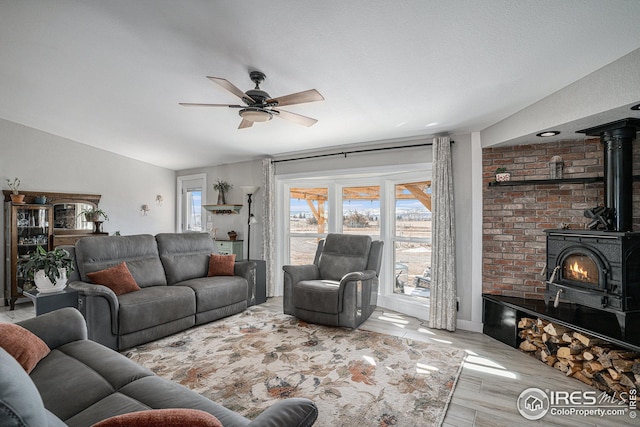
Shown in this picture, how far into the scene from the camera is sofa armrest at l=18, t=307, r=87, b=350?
1.87 m

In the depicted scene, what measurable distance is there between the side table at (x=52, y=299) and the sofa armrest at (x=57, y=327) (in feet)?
2.80

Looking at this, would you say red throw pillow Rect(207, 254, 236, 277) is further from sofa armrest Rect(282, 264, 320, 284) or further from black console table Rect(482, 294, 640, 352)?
black console table Rect(482, 294, 640, 352)

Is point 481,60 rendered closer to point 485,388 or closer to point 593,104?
point 593,104

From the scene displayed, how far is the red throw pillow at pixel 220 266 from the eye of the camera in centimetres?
426

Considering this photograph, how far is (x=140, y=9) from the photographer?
2100 mm

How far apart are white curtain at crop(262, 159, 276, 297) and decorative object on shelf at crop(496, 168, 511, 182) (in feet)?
10.8

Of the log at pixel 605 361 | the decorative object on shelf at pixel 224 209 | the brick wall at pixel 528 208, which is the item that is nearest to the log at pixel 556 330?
the log at pixel 605 361

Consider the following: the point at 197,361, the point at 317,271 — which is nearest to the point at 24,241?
the point at 197,361

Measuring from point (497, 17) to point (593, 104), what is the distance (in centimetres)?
121

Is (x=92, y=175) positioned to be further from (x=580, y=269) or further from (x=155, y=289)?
(x=580, y=269)

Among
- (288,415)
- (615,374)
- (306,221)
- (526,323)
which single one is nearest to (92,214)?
(306,221)

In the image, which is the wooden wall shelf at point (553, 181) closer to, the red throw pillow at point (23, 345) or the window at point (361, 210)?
the window at point (361, 210)

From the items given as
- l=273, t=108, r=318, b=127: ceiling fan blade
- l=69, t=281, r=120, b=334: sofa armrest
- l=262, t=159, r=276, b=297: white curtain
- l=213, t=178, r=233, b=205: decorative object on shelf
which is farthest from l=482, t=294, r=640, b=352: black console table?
l=213, t=178, r=233, b=205: decorative object on shelf

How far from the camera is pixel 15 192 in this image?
15.2 ft
